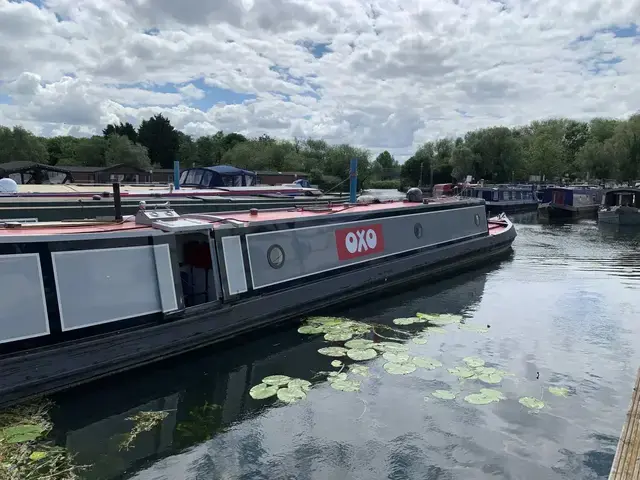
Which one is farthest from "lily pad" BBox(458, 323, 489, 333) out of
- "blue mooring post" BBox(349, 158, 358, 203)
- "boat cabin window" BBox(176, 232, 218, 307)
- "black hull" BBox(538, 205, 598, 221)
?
"black hull" BBox(538, 205, 598, 221)

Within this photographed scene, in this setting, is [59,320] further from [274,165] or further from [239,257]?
[274,165]

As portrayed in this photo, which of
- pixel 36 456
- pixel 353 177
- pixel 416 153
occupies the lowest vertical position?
pixel 36 456

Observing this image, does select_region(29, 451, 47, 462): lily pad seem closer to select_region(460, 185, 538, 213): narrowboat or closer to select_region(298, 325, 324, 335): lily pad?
select_region(298, 325, 324, 335): lily pad

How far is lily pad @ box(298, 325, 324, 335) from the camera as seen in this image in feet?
26.6

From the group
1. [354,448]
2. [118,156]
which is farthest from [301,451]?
[118,156]

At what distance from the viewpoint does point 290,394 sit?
6109 millimetres

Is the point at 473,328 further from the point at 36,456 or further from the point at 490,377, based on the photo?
the point at 36,456

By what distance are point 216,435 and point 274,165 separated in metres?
60.2

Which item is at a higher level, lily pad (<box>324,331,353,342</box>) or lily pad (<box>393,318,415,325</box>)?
lily pad (<box>324,331,353,342</box>)

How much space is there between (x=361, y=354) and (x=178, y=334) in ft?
8.56

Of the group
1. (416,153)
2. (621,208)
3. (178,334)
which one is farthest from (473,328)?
(416,153)

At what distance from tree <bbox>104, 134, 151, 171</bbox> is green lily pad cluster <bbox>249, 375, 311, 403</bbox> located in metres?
53.2

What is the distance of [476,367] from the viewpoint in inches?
270

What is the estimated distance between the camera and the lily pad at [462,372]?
6.61m
